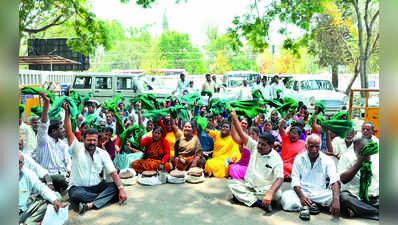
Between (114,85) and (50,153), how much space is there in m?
8.95

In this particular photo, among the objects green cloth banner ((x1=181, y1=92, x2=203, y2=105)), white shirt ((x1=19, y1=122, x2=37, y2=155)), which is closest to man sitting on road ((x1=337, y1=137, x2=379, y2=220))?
green cloth banner ((x1=181, y1=92, x2=203, y2=105))

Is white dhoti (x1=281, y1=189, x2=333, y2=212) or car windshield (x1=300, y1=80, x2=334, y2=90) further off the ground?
car windshield (x1=300, y1=80, x2=334, y2=90)

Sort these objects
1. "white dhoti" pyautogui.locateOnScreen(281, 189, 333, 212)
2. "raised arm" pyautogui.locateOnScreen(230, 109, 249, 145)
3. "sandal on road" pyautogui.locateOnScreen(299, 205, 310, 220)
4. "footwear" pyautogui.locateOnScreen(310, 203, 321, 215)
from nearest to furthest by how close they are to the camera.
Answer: "sandal on road" pyautogui.locateOnScreen(299, 205, 310, 220)
"footwear" pyautogui.locateOnScreen(310, 203, 321, 215)
"white dhoti" pyautogui.locateOnScreen(281, 189, 333, 212)
"raised arm" pyautogui.locateOnScreen(230, 109, 249, 145)

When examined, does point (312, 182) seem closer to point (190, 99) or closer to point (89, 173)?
point (89, 173)

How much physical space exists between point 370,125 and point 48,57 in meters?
15.8

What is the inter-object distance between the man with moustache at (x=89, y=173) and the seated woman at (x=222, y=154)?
213 centimetres

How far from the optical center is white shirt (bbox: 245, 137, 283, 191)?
15.5 ft

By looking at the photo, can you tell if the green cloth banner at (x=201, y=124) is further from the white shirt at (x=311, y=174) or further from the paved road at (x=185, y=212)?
the white shirt at (x=311, y=174)

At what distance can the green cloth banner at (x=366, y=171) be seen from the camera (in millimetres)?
4156

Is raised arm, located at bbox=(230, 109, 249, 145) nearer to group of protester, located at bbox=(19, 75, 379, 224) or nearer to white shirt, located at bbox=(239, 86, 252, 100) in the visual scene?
group of protester, located at bbox=(19, 75, 379, 224)

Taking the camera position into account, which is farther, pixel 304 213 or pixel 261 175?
pixel 261 175

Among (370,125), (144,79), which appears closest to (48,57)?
(144,79)

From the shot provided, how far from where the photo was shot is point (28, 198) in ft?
12.9

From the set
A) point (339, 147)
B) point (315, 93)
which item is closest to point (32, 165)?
point (339, 147)
